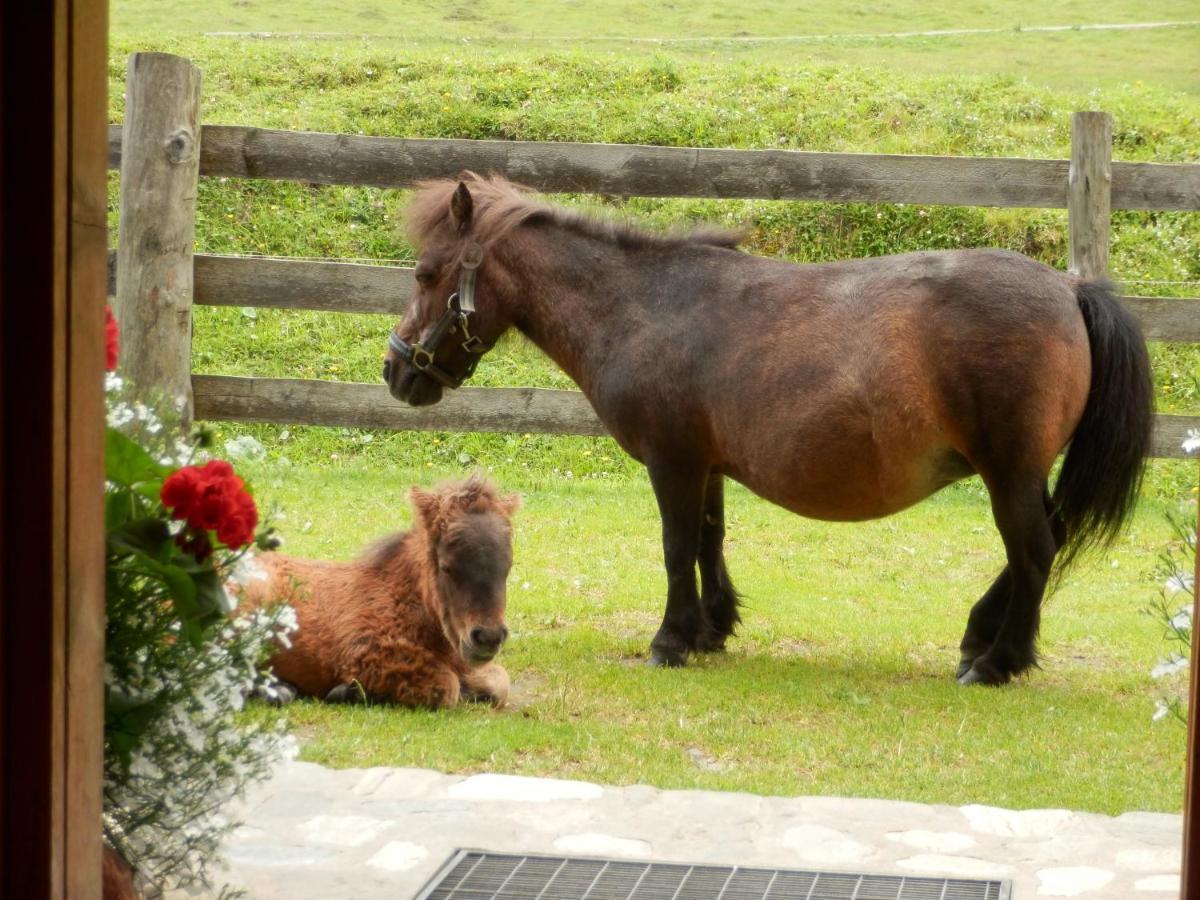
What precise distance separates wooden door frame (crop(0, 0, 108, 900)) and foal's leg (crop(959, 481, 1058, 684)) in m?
3.77

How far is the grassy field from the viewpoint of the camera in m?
4.62

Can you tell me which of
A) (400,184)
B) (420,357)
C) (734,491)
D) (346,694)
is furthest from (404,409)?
(346,694)

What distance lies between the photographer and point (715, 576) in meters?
6.03

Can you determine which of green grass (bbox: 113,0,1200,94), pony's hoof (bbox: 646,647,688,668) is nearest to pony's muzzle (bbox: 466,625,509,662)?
pony's hoof (bbox: 646,647,688,668)

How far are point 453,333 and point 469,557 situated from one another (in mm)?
1471

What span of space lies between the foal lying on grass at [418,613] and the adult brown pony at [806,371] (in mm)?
1054

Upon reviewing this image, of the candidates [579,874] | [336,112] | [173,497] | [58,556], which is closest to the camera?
[58,556]

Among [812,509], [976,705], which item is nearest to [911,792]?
[976,705]

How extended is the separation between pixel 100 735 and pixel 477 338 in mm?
3715

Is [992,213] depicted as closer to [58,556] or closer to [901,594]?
[901,594]

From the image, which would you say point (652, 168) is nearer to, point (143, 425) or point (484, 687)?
point (484, 687)

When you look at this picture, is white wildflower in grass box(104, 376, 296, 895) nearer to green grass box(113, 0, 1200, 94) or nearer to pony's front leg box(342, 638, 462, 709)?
pony's front leg box(342, 638, 462, 709)

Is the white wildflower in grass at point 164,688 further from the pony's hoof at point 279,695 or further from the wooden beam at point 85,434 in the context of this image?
the pony's hoof at point 279,695

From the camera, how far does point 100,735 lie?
2.37m
